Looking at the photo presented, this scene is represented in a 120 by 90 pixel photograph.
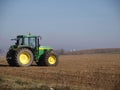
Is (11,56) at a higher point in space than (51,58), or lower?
higher

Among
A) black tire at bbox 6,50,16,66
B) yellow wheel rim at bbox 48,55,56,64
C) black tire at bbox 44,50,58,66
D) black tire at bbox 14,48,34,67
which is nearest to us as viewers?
black tire at bbox 14,48,34,67

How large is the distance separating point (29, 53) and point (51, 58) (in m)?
2.03

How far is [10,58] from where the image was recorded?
2248cm

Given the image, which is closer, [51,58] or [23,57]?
[23,57]

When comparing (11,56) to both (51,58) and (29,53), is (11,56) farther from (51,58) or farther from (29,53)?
(51,58)

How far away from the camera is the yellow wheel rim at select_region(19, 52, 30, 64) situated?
22.0 m

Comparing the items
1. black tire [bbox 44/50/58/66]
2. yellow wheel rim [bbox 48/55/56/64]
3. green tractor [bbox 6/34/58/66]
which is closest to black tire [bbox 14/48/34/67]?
green tractor [bbox 6/34/58/66]

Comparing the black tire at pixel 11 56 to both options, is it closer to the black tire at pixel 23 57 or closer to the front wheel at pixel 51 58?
the black tire at pixel 23 57

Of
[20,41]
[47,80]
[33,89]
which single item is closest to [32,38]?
[20,41]

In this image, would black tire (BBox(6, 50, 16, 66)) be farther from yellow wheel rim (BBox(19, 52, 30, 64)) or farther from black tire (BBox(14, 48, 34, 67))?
yellow wheel rim (BBox(19, 52, 30, 64))

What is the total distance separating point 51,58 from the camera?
2345 centimetres

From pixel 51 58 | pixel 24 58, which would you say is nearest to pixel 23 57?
pixel 24 58

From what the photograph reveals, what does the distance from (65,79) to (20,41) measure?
28.3 feet

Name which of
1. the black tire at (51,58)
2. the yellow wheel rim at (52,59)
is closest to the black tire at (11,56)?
the black tire at (51,58)
